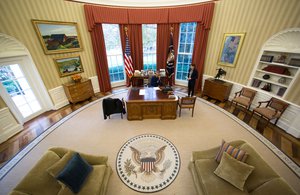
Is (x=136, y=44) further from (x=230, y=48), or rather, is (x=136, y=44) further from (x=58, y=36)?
(x=230, y=48)

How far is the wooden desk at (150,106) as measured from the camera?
13.6ft

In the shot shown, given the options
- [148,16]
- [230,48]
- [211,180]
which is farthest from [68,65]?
[230,48]

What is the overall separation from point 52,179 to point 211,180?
2.59 metres

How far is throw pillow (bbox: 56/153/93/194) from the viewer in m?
1.87

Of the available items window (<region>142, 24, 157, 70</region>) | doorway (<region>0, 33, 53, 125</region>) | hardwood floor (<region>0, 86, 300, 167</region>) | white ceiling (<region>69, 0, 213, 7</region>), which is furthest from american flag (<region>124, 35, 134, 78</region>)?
doorway (<region>0, 33, 53, 125</region>)

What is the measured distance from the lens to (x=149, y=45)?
22.4 feet

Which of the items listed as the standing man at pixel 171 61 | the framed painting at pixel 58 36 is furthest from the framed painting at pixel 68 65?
the standing man at pixel 171 61

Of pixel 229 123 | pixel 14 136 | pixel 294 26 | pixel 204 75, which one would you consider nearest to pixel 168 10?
pixel 204 75

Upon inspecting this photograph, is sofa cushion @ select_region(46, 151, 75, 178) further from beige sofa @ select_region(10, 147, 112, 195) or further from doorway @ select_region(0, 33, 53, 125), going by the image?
doorway @ select_region(0, 33, 53, 125)

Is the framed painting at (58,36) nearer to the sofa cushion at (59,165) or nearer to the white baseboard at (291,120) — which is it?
the sofa cushion at (59,165)

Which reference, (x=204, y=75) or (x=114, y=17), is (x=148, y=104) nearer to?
(x=204, y=75)

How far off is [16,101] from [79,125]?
2.28m

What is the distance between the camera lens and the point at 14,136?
3.85m

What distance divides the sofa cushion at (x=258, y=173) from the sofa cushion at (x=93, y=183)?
2412 mm
